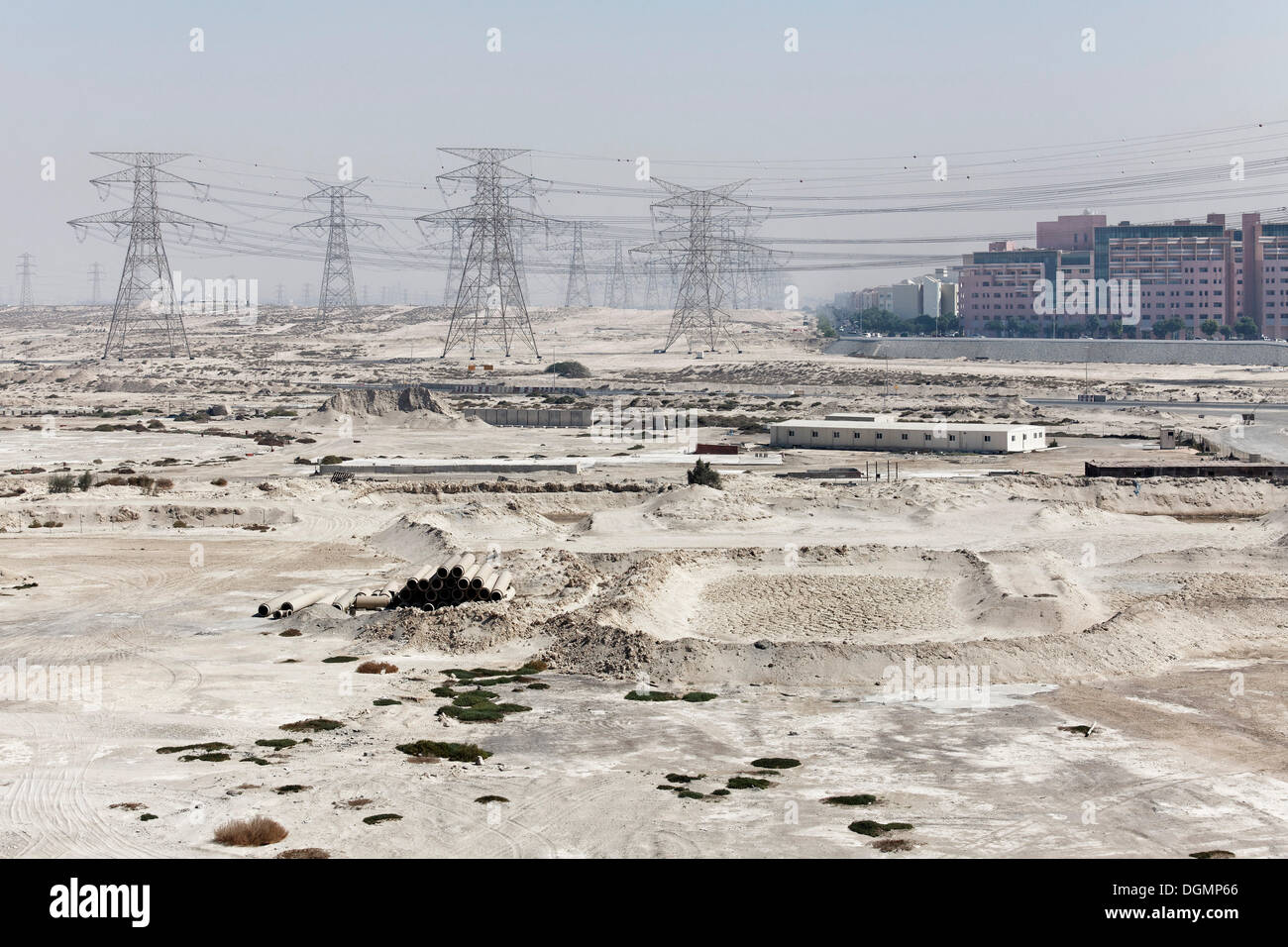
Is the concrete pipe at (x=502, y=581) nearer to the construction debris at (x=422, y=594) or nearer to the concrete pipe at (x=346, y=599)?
the construction debris at (x=422, y=594)

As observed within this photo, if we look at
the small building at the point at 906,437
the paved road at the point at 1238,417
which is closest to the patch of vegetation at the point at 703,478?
the small building at the point at 906,437

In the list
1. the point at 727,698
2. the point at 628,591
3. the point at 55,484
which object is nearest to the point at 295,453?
the point at 55,484

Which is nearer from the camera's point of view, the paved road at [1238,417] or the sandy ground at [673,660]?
the sandy ground at [673,660]

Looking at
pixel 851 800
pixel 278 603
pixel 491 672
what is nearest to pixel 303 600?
pixel 278 603

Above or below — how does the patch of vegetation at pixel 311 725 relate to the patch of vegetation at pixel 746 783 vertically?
above

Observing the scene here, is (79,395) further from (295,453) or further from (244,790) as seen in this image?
(244,790)

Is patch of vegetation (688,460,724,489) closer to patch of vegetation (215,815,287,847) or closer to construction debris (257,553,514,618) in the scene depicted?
construction debris (257,553,514,618)

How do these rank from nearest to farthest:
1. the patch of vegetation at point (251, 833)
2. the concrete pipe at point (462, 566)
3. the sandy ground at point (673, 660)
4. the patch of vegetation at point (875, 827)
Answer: the patch of vegetation at point (251, 833) < the patch of vegetation at point (875, 827) < the sandy ground at point (673, 660) < the concrete pipe at point (462, 566)
